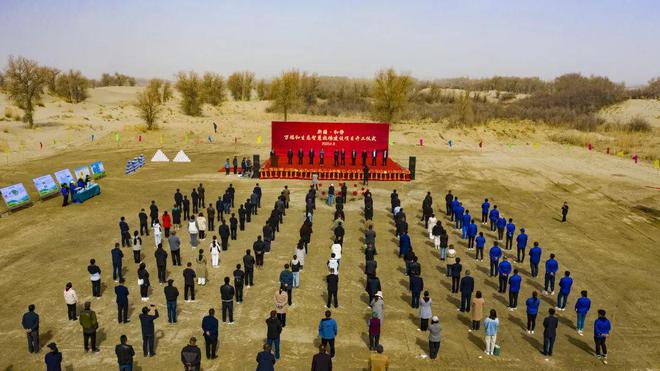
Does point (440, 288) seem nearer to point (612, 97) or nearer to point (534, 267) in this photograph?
point (534, 267)

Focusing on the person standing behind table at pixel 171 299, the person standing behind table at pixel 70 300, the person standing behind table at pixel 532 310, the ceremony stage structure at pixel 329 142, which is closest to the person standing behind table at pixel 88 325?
the person standing behind table at pixel 70 300

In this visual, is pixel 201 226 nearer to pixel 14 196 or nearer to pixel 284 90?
pixel 14 196

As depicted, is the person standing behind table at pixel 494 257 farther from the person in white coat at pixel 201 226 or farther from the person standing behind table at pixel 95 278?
the person standing behind table at pixel 95 278

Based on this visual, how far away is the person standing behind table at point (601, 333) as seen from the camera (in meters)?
11.7

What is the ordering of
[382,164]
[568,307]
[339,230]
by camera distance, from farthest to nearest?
[382,164] < [339,230] < [568,307]

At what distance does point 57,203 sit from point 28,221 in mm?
3348

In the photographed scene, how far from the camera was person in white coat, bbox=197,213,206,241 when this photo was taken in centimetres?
1969

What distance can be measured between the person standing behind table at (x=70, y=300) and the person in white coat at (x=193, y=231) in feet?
19.5

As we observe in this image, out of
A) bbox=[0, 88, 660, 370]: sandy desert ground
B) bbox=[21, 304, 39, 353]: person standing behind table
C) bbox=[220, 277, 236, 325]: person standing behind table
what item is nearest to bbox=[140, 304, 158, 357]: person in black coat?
bbox=[0, 88, 660, 370]: sandy desert ground

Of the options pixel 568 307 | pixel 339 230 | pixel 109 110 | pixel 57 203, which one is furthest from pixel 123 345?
pixel 109 110

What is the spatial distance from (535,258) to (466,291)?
4.05m

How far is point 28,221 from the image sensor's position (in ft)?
76.8

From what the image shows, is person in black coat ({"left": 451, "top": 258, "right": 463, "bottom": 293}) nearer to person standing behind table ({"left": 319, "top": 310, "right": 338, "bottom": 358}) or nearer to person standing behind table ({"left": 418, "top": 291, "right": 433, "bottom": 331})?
person standing behind table ({"left": 418, "top": 291, "right": 433, "bottom": 331})

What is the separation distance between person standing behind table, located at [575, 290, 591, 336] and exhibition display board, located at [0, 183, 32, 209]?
2593 cm
